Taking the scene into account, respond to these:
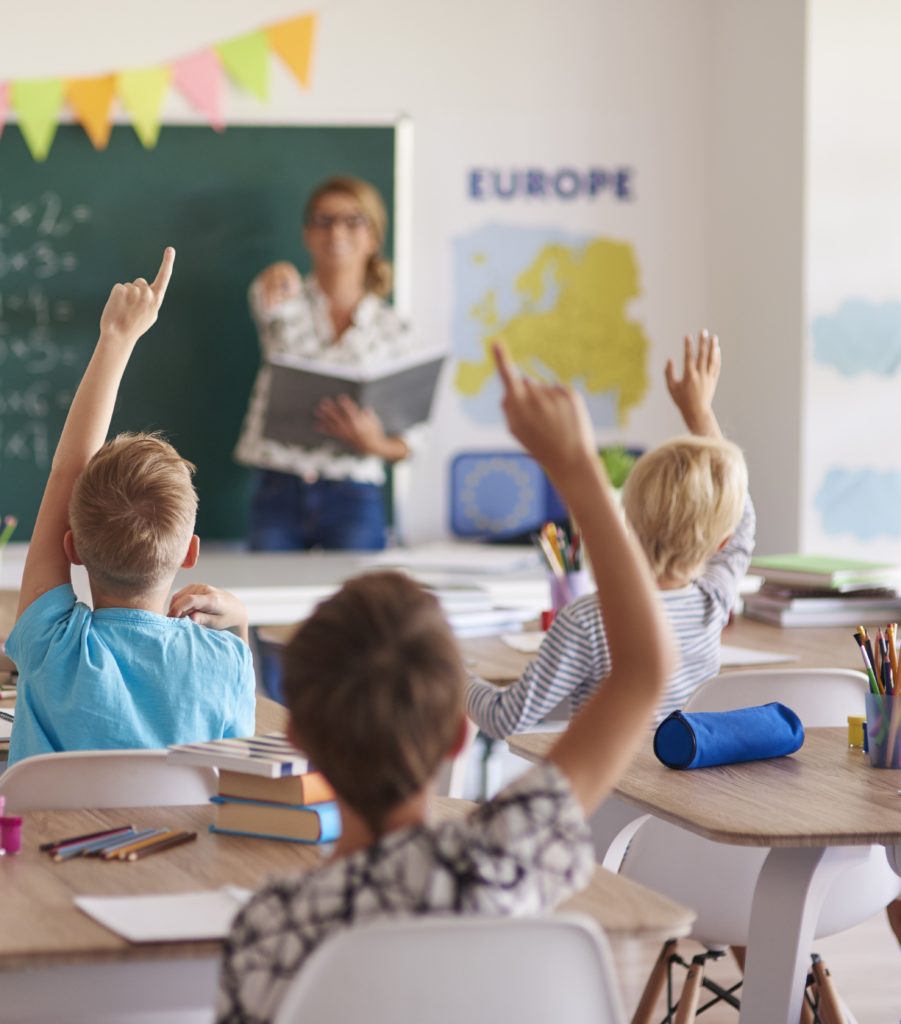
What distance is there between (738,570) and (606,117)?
11.3 ft

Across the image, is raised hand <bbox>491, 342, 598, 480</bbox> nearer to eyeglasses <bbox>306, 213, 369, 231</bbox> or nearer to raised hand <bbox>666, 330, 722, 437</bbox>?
raised hand <bbox>666, 330, 722, 437</bbox>

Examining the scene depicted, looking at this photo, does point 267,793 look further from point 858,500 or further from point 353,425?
point 858,500

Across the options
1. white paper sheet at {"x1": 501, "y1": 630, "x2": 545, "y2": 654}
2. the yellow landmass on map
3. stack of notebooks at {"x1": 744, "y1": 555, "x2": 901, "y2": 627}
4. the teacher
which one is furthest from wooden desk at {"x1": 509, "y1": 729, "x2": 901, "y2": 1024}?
the yellow landmass on map

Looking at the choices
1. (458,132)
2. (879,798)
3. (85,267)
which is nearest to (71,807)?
(879,798)

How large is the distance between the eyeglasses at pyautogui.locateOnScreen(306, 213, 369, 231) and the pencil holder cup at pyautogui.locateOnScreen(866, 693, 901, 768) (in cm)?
347

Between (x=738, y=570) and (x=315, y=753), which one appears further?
(x=738, y=570)

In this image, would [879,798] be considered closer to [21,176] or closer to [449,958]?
[449,958]

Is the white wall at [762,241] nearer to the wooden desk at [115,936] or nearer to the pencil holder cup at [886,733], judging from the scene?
the pencil holder cup at [886,733]

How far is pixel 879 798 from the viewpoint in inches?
64.6

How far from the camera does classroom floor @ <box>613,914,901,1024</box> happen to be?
8.91 ft

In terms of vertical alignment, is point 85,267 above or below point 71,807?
above

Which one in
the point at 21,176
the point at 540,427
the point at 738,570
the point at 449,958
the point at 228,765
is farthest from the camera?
the point at 21,176

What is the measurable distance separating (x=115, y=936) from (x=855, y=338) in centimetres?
417

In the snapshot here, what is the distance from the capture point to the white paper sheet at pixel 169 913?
1.15m
